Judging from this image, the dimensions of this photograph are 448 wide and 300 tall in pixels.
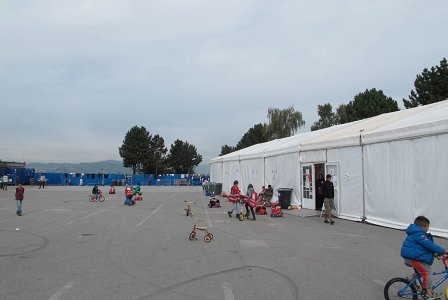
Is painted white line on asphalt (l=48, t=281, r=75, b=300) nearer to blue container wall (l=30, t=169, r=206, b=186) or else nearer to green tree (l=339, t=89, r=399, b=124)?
green tree (l=339, t=89, r=399, b=124)

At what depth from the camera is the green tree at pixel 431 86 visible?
32.6 metres

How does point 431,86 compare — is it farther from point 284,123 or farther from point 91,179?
point 91,179

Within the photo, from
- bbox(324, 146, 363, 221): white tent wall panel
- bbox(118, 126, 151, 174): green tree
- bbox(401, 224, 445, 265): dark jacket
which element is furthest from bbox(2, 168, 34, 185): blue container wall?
bbox(401, 224, 445, 265): dark jacket

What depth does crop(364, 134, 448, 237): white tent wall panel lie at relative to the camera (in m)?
10.8

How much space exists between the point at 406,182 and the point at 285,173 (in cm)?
884

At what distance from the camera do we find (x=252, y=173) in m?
26.5

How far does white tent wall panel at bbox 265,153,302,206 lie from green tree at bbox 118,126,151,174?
6921 centimetres

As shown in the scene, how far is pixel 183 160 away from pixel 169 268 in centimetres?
9440

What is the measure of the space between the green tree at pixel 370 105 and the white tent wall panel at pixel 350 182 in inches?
1138

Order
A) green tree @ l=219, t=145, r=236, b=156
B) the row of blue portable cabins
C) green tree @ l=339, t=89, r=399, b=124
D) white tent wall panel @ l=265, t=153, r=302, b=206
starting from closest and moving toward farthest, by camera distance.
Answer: white tent wall panel @ l=265, t=153, r=302, b=206, green tree @ l=339, t=89, r=399, b=124, the row of blue portable cabins, green tree @ l=219, t=145, r=236, b=156

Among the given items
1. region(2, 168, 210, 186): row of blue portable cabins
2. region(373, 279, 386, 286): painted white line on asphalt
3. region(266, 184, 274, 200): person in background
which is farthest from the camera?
region(2, 168, 210, 186): row of blue portable cabins

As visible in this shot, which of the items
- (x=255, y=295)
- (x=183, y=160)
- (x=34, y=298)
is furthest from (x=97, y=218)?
(x=183, y=160)

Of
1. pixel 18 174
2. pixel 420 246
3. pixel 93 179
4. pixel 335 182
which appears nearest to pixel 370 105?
pixel 335 182

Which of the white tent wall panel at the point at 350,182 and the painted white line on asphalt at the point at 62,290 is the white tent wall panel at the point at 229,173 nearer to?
the white tent wall panel at the point at 350,182
